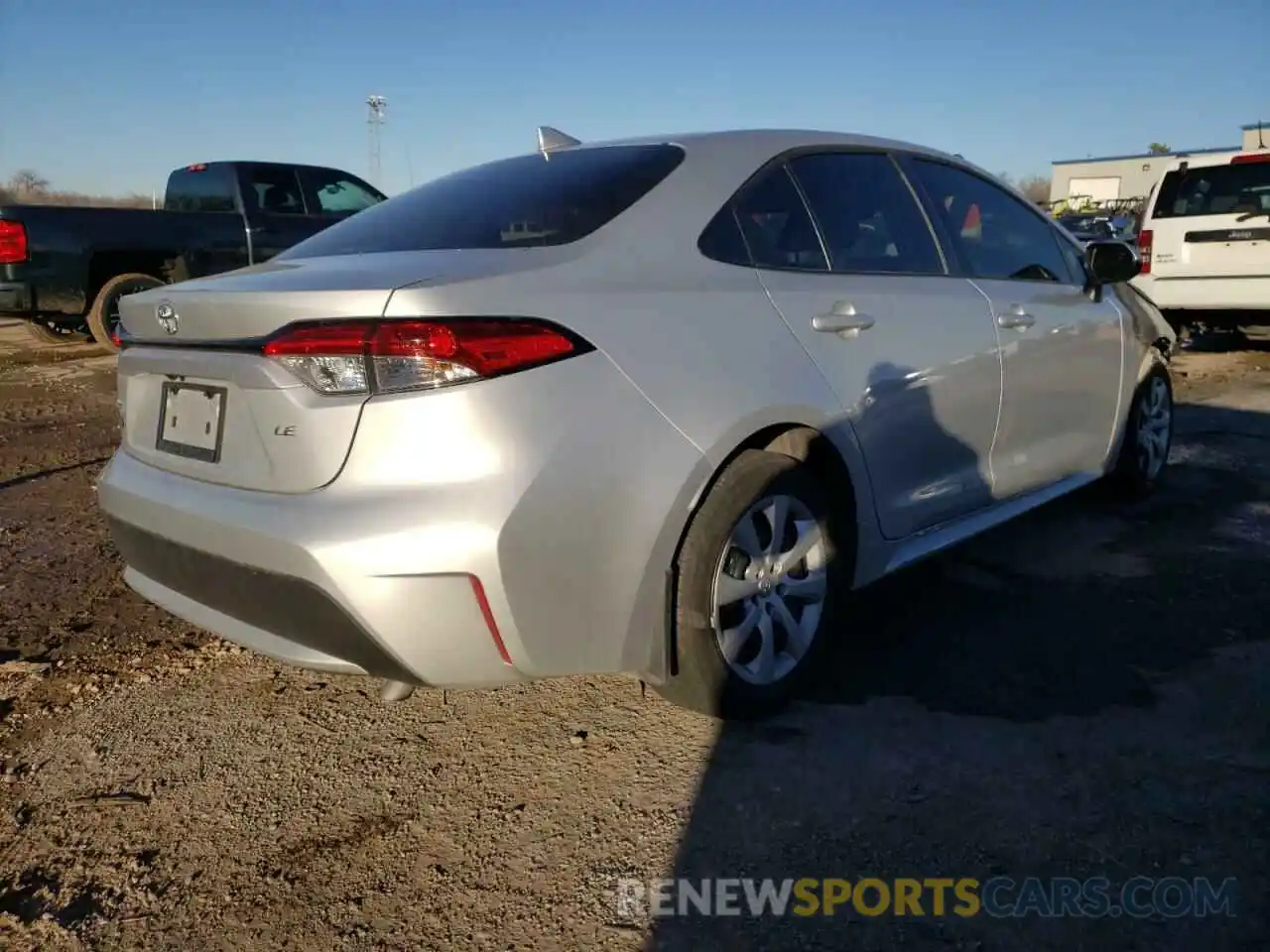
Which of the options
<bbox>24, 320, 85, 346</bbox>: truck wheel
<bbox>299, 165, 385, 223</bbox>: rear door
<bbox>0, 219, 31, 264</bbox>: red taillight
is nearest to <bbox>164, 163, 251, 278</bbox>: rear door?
<bbox>299, 165, 385, 223</bbox>: rear door

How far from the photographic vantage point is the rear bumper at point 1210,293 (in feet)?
28.9

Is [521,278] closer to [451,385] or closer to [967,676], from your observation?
[451,385]

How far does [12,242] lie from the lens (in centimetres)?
837

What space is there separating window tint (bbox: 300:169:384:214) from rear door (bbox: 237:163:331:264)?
0.45 ft

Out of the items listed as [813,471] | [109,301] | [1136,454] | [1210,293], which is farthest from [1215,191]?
[109,301]

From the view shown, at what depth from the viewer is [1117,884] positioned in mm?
2045

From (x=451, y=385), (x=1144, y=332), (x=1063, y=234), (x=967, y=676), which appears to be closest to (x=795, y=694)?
(x=967, y=676)

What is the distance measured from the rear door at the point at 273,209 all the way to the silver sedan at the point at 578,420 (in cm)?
745

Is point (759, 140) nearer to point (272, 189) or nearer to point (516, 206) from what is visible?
point (516, 206)

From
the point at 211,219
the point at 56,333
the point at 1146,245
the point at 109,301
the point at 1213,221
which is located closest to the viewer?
the point at 1213,221

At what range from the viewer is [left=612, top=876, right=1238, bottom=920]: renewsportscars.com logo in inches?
78.0

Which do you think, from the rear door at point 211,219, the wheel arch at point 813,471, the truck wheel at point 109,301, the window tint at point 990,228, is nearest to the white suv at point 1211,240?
the window tint at point 990,228

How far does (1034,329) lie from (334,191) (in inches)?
357

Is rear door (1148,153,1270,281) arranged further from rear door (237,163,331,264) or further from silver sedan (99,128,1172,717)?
rear door (237,163,331,264)
